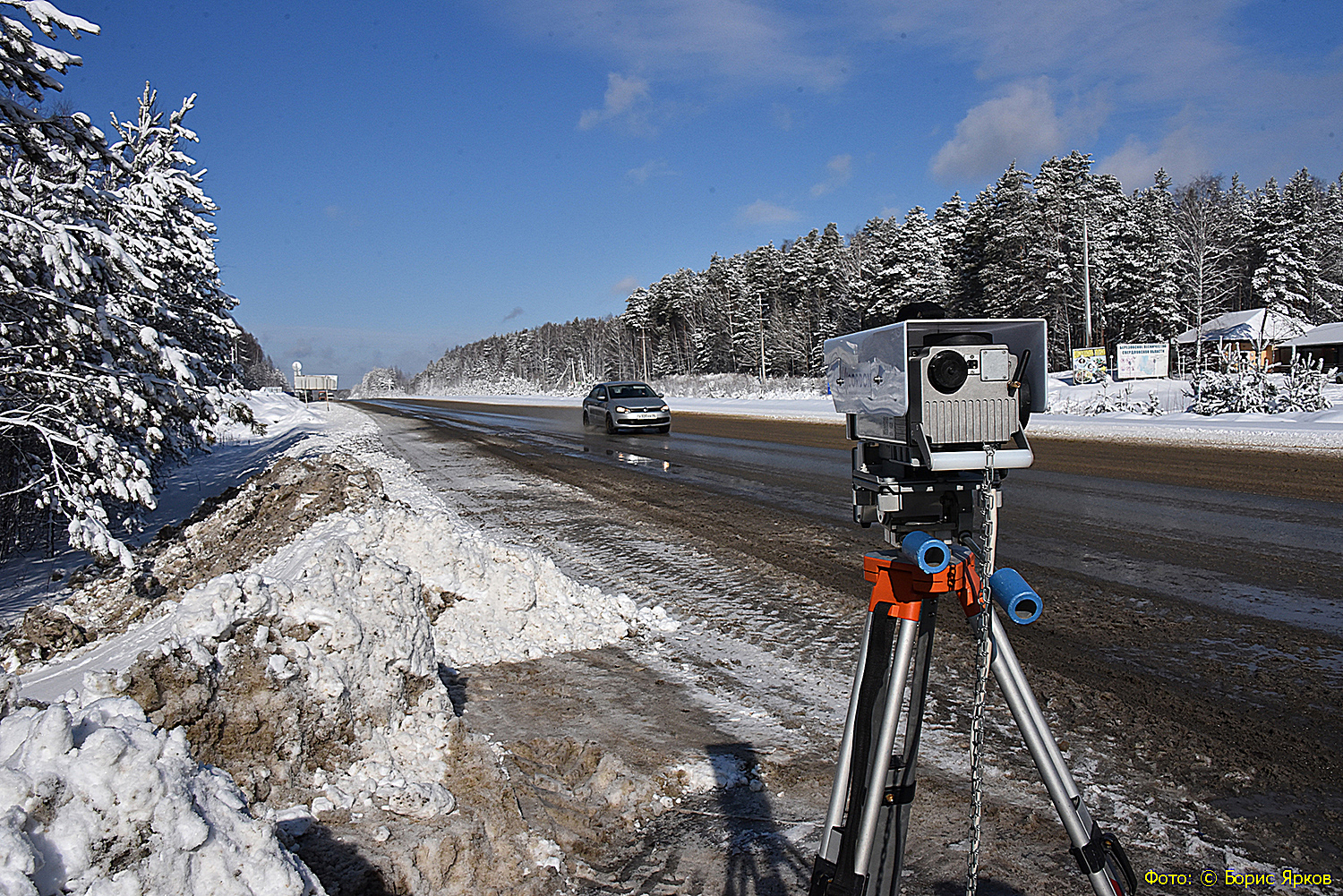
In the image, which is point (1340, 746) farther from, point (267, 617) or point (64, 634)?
point (64, 634)

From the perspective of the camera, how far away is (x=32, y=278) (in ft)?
26.5

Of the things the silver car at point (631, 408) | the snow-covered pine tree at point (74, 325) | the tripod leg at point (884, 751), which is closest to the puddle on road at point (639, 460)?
the silver car at point (631, 408)

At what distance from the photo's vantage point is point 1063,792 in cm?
181

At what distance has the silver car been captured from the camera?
23.3m

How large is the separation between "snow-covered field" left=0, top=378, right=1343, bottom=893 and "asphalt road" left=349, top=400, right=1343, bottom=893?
57 centimetres

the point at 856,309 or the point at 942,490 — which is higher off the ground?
the point at 856,309

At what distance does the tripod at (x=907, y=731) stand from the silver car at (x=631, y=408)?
2134 cm

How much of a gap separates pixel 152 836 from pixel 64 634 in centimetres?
564

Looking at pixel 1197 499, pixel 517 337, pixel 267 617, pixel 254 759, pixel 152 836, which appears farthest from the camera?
pixel 517 337

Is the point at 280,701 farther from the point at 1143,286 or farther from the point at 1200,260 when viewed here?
the point at 1143,286

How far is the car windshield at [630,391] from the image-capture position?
81.0 ft

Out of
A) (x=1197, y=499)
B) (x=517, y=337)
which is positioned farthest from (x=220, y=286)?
(x=517, y=337)

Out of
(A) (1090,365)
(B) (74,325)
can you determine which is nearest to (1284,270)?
(A) (1090,365)

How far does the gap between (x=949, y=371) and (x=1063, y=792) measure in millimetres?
1019
